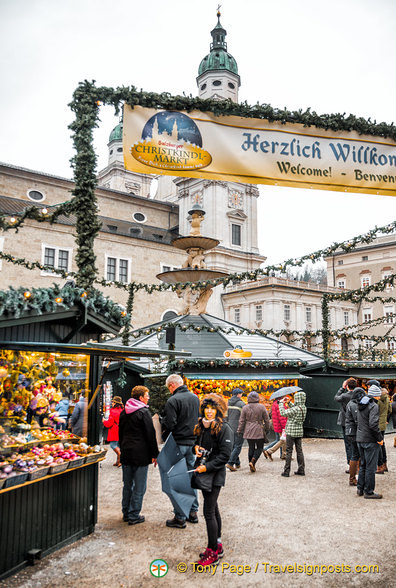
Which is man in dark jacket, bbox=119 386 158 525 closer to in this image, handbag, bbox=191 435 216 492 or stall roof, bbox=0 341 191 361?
stall roof, bbox=0 341 191 361

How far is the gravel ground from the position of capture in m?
4.77

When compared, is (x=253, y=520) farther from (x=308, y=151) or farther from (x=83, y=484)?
(x=308, y=151)

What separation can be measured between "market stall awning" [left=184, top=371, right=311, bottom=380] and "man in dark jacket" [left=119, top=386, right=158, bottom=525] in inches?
274

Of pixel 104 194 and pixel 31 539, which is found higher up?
pixel 104 194

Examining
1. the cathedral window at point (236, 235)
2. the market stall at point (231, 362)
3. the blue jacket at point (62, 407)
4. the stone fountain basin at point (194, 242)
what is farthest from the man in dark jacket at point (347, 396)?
the cathedral window at point (236, 235)

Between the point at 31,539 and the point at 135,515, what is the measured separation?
165 centimetres

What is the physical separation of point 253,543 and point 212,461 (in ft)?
4.68

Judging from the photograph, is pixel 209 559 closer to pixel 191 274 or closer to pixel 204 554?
pixel 204 554

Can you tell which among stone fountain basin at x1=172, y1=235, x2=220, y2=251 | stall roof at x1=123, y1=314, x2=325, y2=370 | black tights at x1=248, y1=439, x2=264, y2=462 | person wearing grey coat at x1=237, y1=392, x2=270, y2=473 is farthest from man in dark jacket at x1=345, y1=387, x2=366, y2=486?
stone fountain basin at x1=172, y1=235, x2=220, y2=251

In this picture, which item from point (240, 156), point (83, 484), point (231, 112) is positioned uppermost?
point (231, 112)

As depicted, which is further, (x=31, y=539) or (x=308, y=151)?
(x=308, y=151)

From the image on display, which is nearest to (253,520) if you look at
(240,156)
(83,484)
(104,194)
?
(83,484)

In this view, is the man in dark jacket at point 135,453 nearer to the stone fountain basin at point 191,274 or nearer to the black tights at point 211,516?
the black tights at point 211,516

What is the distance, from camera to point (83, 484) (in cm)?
608
